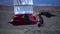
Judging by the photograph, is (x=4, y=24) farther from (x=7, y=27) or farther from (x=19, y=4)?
(x=19, y=4)

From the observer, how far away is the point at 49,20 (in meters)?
1.95

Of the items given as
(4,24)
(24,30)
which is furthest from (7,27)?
(24,30)

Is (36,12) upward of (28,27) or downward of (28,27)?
upward

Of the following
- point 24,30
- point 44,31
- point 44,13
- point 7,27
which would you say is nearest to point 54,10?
point 44,13

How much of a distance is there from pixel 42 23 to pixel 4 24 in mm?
361

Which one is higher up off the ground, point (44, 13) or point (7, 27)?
point (44, 13)

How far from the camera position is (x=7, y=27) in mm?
1939

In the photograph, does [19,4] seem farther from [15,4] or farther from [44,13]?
[44,13]

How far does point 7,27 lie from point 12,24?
55 mm

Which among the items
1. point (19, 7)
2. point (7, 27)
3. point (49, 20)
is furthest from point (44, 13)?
point (7, 27)

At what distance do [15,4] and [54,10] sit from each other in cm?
37

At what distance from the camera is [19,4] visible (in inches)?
75.9

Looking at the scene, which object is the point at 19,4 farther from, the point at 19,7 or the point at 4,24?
the point at 4,24

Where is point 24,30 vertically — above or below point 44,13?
below
